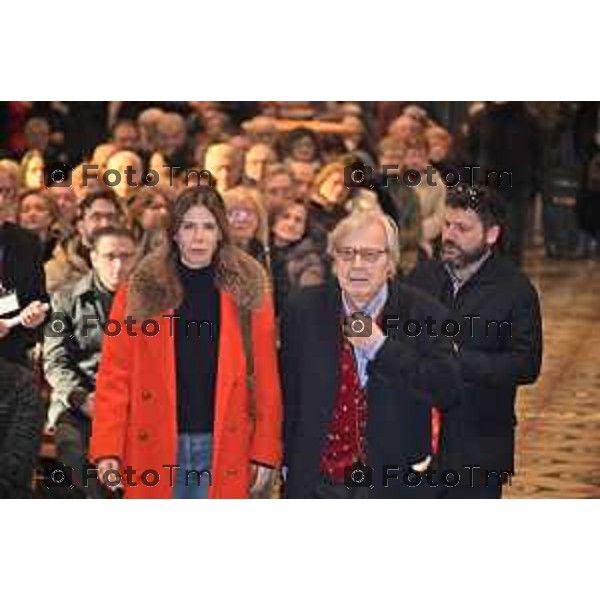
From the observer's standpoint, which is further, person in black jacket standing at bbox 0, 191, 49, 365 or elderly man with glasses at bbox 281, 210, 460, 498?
person in black jacket standing at bbox 0, 191, 49, 365

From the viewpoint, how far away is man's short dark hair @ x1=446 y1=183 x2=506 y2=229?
9266 mm

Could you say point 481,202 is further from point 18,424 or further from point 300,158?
point 18,424

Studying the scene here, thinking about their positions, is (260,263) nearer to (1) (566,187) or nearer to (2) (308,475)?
(2) (308,475)

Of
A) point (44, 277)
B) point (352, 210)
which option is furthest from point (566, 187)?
point (44, 277)

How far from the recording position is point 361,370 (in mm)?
8891

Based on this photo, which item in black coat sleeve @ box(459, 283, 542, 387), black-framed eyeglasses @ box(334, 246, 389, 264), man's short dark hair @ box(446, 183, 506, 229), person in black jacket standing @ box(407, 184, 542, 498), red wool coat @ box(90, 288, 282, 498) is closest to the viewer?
red wool coat @ box(90, 288, 282, 498)

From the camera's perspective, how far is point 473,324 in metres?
9.06

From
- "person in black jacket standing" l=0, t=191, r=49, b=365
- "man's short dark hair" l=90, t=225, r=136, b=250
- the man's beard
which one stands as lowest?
"person in black jacket standing" l=0, t=191, r=49, b=365

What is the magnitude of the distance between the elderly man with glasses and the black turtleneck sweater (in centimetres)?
31

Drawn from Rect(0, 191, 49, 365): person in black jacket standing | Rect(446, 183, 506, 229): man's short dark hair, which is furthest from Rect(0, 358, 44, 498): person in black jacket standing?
Rect(446, 183, 506, 229): man's short dark hair

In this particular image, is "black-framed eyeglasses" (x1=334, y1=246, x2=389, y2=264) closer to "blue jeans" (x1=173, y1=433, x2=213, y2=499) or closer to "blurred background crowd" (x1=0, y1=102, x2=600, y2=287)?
"blurred background crowd" (x1=0, y1=102, x2=600, y2=287)

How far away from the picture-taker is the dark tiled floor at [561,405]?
30.6 feet

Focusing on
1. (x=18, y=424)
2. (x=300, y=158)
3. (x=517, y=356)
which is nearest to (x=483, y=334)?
(x=517, y=356)

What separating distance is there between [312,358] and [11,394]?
128cm
